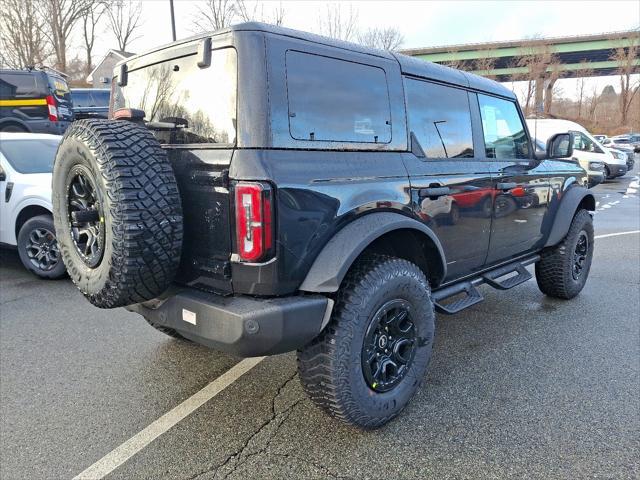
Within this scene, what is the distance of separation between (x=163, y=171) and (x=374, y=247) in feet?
4.00

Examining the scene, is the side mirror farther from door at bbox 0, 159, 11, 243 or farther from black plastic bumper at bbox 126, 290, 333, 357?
door at bbox 0, 159, 11, 243

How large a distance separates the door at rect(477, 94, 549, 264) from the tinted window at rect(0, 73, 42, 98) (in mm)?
12222

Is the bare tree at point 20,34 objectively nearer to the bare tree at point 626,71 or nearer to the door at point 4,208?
the door at point 4,208

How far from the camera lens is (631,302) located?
4.63 meters

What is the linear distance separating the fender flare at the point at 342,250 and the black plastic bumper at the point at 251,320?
0.28 feet

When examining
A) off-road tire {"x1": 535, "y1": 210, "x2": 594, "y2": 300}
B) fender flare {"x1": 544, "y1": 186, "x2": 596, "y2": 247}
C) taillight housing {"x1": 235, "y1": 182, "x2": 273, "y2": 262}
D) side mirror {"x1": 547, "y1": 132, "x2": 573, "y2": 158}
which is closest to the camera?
taillight housing {"x1": 235, "y1": 182, "x2": 273, "y2": 262}

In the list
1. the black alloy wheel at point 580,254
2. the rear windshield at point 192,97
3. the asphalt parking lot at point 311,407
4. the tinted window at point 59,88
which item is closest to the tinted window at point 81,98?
the tinted window at point 59,88

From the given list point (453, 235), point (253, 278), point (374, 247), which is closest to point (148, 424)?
point (253, 278)

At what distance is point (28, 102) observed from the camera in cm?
1219

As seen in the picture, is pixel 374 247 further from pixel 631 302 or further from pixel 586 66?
pixel 586 66

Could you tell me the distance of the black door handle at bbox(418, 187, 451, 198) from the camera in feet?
9.43

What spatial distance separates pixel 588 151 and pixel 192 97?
17.4m

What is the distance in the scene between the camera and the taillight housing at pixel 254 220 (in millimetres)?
2080

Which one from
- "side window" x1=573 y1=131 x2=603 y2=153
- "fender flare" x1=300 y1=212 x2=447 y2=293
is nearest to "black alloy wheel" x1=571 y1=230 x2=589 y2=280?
"fender flare" x1=300 y1=212 x2=447 y2=293
